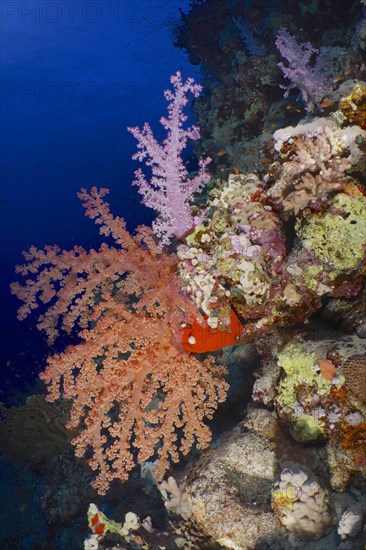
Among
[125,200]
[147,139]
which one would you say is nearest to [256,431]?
[147,139]

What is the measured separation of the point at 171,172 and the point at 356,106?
6.01 ft

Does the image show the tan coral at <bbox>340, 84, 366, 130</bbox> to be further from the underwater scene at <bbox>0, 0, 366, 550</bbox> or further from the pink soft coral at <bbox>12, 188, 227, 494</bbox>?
the pink soft coral at <bbox>12, 188, 227, 494</bbox>

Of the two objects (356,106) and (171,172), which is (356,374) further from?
(356,106)

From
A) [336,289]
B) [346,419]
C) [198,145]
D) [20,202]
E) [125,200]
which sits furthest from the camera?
[20,202]

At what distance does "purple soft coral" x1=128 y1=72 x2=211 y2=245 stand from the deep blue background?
29.3 meters

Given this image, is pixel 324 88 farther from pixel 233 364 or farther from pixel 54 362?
pixel 54 362

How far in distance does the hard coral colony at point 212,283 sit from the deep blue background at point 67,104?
2937 centimetres

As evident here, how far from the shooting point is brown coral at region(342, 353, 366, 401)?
2.57m

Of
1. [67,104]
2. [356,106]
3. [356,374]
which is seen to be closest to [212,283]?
[356,374]

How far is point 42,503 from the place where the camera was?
5895 millimetres

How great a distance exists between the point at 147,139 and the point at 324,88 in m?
2.87

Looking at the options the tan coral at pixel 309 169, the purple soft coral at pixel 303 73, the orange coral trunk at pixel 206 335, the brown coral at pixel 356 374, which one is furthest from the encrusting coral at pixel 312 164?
the purple soft coral at pixel 303 73

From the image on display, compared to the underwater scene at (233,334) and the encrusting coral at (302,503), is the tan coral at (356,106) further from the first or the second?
the encrusting coral at (302,503)

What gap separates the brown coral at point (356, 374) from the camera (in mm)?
2566
